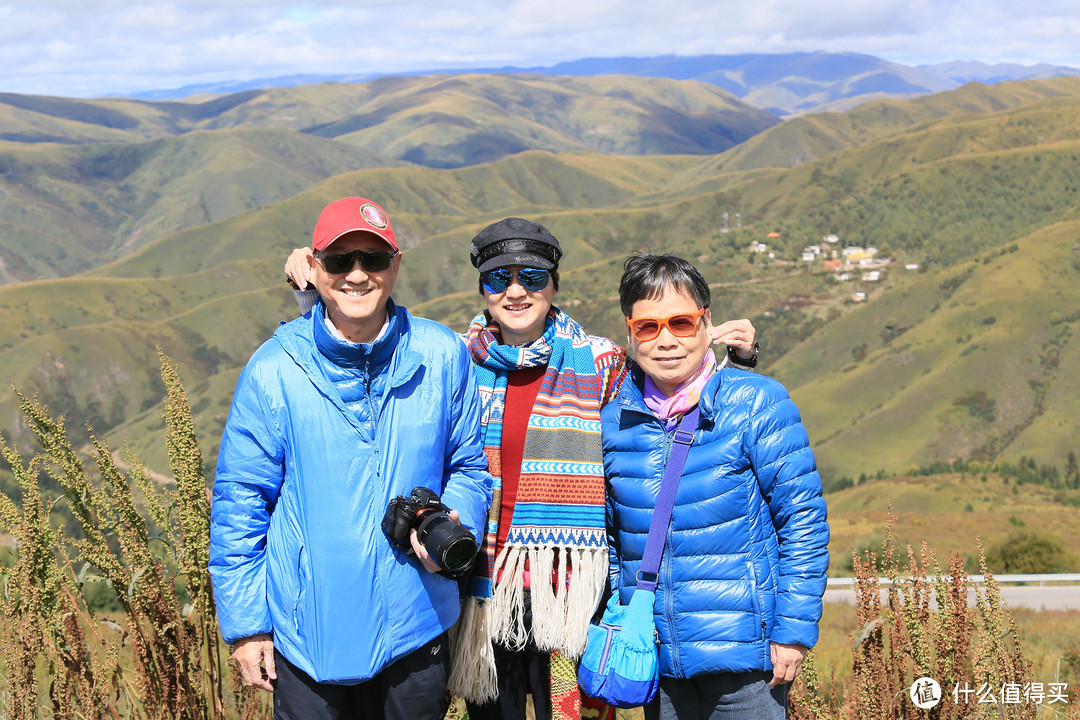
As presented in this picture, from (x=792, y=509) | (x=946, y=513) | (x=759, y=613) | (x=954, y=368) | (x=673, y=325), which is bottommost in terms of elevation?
(x=759, y=613)

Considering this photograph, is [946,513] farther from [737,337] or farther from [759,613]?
[759,613]

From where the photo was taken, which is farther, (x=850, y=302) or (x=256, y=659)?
(x=850, y=302)

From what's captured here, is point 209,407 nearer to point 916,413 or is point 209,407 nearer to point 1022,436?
point 916,413

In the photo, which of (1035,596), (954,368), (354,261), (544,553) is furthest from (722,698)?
(954,368)

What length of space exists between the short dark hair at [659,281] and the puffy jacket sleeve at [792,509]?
0.44 m

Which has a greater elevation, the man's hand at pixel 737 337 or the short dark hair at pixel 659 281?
the short dark hair at pixel 659 281

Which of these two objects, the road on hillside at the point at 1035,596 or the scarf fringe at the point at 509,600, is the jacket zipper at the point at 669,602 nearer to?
the scarf fringe at the point at 509,600

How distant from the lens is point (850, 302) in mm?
126500

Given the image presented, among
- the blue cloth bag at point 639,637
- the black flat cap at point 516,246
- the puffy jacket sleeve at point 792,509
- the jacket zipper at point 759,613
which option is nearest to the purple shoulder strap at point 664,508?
the blue cloth bag at point 639,637

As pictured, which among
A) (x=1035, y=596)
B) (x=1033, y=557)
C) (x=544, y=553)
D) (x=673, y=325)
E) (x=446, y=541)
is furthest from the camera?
(x=1033, y=557)

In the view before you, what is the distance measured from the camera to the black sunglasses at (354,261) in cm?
271

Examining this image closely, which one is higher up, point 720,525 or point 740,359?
point 740,359

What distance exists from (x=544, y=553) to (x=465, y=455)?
521 millimetres

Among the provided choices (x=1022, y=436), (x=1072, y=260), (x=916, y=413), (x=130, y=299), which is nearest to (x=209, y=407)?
(x=130, y=299)
